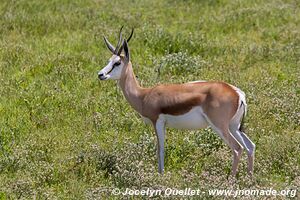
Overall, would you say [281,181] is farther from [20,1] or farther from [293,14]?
[20,1]

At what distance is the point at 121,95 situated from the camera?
1210cm

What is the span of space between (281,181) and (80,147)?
9.05 feet

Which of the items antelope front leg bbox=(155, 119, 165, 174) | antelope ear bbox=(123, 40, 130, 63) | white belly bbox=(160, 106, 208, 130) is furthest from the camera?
antelope ear bbox=(123, 40, 130, 63)

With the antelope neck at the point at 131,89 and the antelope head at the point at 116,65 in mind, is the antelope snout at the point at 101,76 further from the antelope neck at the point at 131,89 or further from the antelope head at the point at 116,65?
the antelope neck at the point at 131,89

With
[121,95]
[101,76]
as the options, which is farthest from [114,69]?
[121,95]

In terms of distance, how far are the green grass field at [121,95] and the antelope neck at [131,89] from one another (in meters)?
0.57

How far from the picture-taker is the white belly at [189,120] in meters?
8.62

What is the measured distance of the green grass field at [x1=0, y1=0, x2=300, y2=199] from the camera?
341 inches

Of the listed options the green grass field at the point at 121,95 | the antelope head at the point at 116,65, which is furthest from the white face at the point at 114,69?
the green grass field at the point at 121,95

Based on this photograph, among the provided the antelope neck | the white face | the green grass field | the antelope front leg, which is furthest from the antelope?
the white face

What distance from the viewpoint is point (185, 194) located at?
24.9 ft

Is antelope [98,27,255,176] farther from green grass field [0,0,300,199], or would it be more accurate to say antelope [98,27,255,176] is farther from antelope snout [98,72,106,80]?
antelope snout [98,72,106,80]

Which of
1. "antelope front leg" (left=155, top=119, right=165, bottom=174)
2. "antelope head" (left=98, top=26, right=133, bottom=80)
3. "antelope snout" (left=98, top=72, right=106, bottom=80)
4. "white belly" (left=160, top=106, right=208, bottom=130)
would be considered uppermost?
"antelope head" (left=98, top=26, right=133, bottom=80)

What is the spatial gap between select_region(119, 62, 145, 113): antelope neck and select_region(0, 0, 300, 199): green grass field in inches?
22.5
